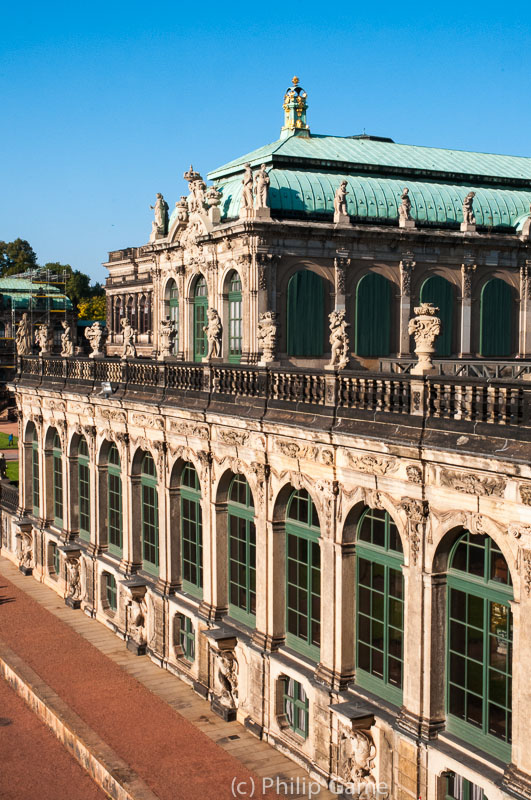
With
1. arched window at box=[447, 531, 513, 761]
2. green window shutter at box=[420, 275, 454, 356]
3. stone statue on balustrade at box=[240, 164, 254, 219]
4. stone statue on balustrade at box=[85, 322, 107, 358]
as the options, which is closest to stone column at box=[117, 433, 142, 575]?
stone statue on balustrade at box=[85, 322, 107, 358]

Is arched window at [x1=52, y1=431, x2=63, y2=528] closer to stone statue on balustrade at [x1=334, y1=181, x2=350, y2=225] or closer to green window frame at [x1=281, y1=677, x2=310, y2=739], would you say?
stone statue on balustrade at [x1=334, y1=181, x2=350, y2=225]

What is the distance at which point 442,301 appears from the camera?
32719 millimetres

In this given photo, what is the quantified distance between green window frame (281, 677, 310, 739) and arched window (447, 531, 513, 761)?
5.03m

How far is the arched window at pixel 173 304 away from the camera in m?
36.6

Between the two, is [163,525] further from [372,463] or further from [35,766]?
[372,463]

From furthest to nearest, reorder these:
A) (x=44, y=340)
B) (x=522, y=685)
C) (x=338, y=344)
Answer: (x=44, y=340)
(x=338, y=344)
(x=522, y=685)

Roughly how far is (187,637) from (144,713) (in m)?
3.21

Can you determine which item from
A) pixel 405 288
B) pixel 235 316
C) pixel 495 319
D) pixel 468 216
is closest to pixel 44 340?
pixel 235 316

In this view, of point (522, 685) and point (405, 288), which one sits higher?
point (405, 288)

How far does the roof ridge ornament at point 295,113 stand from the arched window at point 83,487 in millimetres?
13802

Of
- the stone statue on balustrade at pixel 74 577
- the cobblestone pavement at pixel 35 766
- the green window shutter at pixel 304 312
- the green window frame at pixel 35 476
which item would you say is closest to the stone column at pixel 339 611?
the cobblestone pavement at pixel 35 766

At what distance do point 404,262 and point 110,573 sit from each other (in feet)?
46.8

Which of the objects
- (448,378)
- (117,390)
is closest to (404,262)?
(117,390)

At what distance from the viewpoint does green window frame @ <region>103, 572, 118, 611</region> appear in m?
32.4
